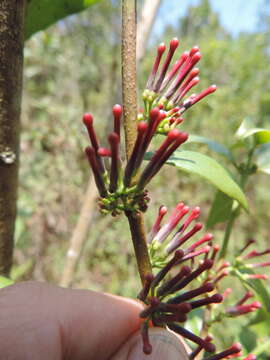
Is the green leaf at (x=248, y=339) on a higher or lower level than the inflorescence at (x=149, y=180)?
lower

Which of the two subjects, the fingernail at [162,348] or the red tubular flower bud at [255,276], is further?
the red tubular flower bud at [255,276]

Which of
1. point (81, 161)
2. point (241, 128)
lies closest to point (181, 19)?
point (81, 161)

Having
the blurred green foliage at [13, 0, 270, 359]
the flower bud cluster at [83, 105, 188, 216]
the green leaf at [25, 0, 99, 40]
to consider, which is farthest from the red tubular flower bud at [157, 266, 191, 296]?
the blurred green foliage at [13, 0, 270, 359]

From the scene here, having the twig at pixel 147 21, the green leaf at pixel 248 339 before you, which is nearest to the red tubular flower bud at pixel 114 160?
the green leaf at pixel 248 339

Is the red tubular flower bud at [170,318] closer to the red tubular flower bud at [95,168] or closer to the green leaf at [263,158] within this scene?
the red tubular flower bud at [95,168]

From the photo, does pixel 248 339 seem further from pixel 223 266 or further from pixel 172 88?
pixel 172 88

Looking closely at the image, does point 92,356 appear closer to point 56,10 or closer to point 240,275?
point 240,275
